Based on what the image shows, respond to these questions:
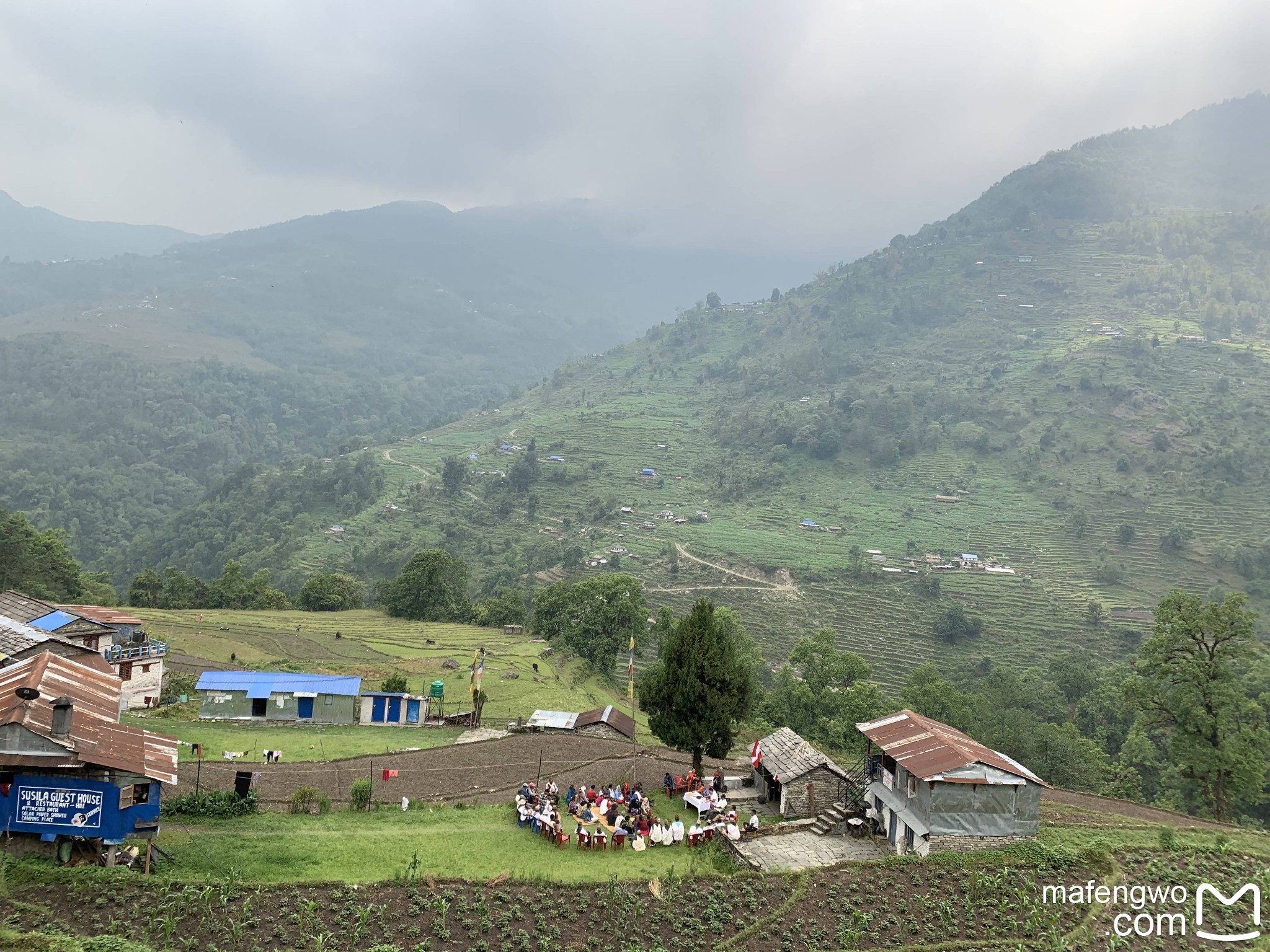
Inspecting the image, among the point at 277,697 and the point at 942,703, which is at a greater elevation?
the point at 277,697

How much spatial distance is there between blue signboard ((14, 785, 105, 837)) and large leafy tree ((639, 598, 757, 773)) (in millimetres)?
14678

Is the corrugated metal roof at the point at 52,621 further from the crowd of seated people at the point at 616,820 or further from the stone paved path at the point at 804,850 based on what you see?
the stone paved path at the point at 804,850

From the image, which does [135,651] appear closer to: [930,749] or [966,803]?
[930,749]

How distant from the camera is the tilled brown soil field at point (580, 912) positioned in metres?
13.9

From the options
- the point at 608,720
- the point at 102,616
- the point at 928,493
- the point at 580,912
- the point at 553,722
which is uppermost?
the point at 928,493

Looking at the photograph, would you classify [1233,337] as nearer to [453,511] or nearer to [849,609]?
[849,609]

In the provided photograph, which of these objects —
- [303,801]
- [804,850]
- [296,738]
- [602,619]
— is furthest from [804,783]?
[602,619]

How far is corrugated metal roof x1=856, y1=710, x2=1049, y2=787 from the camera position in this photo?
19.6 meters

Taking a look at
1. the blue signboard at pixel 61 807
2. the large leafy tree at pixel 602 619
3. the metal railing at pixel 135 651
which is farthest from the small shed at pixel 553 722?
the blue signboard at pixel 61 807

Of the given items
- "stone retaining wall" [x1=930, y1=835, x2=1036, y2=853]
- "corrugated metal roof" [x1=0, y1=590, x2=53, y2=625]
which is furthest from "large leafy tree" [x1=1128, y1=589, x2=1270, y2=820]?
"corrugated metal roof" [x1=0, y1=590, x2=53, y2=625]

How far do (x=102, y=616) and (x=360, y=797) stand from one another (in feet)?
64.5

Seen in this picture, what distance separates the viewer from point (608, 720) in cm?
3188

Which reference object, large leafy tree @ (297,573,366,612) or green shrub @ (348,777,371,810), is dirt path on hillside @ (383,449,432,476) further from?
green shrub @ (348,777,371,810)

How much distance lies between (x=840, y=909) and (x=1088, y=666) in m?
48.7
